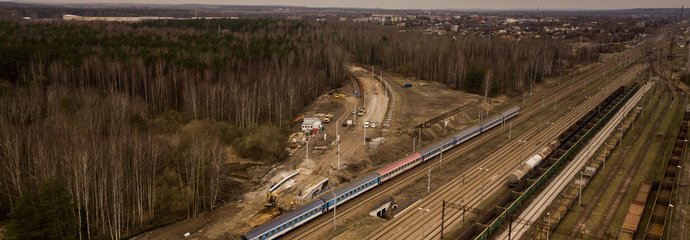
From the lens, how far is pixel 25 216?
35.8 metres

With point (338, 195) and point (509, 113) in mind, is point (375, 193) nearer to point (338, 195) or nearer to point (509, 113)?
point (338, 195)

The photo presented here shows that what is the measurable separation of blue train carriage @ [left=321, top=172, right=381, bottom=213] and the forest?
1166 centimetres

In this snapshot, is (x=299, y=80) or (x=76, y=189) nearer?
(x=76, y=189)

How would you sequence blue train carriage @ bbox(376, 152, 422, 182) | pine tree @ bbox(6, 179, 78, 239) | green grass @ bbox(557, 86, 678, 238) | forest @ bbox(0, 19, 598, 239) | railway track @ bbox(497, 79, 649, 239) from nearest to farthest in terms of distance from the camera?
pine tree @ bbox(6, 179, 78, 239) → forest @ bbox(0, 19, 598, 239) → railway track @ bbox(497, 79, 649, 239) → green grass @ bbox(557, 86, 678, 238) → blue train carriage @ bbox(376, 152, 422, 182)

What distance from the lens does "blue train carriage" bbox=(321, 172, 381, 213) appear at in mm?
46781

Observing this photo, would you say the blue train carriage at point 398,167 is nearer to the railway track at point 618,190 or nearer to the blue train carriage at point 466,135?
the blue train carriage at point 466,135

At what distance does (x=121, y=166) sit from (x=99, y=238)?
6287 mm

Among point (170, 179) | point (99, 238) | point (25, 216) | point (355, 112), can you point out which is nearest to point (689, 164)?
point (355, 112)

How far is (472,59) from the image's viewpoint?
12319 cm

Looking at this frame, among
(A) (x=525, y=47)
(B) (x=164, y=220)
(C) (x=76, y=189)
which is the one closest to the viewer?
(C) (x=76, y=189)

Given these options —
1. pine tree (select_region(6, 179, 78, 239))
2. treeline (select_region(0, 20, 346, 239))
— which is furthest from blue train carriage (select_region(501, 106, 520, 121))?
pine tree (select_region(6, 179, 78, 239))

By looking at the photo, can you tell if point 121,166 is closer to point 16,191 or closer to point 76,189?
point 76,189

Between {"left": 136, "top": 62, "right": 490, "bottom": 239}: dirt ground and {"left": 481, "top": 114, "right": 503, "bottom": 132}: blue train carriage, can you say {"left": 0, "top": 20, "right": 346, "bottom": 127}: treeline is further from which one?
{"left": 481, "top": 114, "right": 503, "bottom": 132}: blue train carriage

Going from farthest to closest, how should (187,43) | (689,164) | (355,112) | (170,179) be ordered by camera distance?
(187,43) < (355,112) < (689,164) < (170,179)
